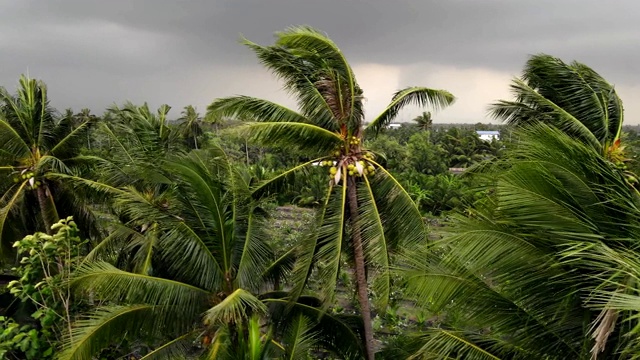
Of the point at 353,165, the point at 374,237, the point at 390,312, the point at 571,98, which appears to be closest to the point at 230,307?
the point at 374,237

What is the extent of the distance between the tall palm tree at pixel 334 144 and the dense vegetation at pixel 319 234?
0.02 meters

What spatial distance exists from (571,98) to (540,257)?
542cm

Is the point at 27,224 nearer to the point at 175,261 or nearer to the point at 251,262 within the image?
the point at 175,261

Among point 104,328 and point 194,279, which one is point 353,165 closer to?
point 194,279

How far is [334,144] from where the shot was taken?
21.4 feet

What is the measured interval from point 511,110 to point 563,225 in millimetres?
6010

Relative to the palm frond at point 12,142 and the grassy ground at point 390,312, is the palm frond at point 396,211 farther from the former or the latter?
the palm frond at point 12,142

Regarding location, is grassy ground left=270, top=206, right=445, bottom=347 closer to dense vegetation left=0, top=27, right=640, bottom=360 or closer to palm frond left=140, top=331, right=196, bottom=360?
dense vegetation left=0, top=27, right=640, bottom=360

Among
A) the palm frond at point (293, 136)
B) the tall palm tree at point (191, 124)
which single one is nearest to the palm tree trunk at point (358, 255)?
the palm frond at point (293, 136)

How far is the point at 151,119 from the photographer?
930cm

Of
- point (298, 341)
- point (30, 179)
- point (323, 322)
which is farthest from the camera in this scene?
point (30, 179)

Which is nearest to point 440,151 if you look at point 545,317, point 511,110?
point 511,110

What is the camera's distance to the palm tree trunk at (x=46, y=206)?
8309mm

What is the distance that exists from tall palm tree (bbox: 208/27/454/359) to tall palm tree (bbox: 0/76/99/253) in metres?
4.36
